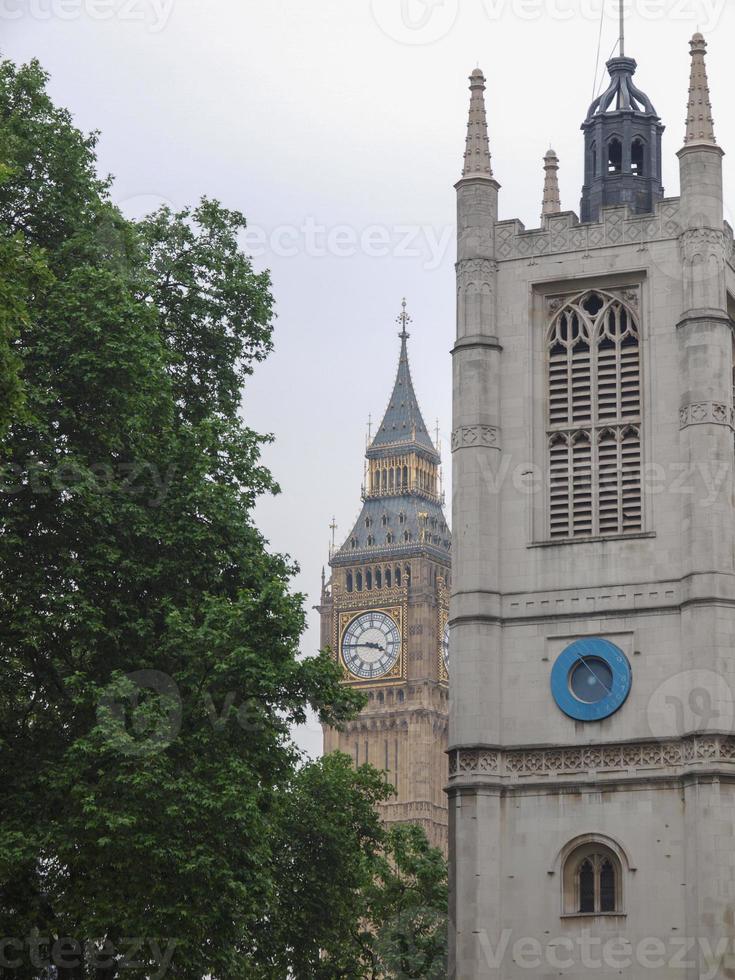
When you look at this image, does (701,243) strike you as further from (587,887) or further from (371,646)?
(371,646)

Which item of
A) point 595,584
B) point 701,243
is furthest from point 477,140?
point 595,584

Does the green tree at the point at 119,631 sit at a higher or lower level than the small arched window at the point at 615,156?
lower

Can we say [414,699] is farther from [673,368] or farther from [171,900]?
[171,900]

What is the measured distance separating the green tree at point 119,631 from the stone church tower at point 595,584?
591 centimetres

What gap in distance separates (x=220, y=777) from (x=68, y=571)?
460cm

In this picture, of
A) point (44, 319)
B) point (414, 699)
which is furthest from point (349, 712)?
point (414, 699)

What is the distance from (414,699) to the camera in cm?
15150

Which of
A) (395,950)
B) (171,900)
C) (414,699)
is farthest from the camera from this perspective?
(414,699)

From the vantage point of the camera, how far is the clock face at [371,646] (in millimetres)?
151375

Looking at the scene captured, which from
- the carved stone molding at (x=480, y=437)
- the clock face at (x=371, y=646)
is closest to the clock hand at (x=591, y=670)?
the carved stone molding at (x=480, y=437)

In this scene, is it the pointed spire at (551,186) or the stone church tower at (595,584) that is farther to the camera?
the pointed spire at (551,186)

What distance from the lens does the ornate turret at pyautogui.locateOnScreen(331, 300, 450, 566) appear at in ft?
513

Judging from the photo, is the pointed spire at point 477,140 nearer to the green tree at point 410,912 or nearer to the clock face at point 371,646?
the green tree at point 410,912

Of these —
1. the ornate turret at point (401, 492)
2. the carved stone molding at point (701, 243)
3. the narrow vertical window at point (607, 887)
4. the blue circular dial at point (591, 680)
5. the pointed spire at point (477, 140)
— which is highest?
the ornate turret at point (401, 492)
